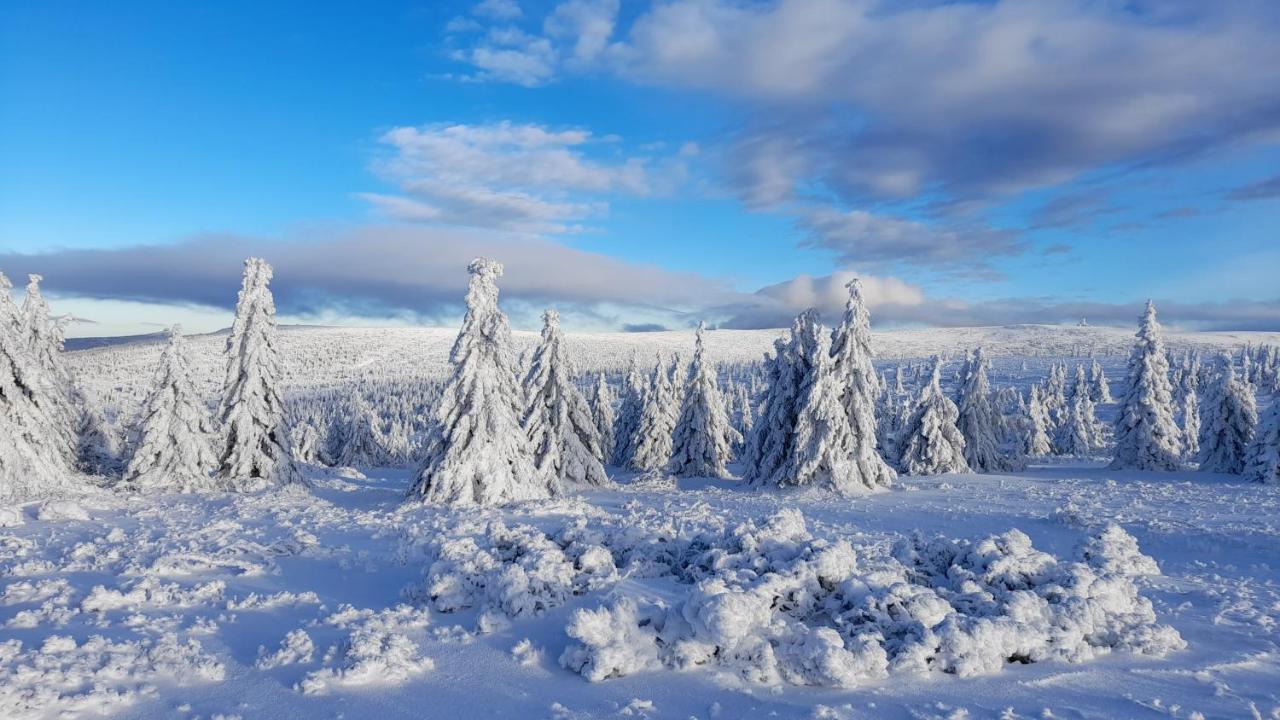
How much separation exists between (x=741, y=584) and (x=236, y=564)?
9.93 metres

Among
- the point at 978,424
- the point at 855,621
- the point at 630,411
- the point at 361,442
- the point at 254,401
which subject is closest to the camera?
the point at 855,621

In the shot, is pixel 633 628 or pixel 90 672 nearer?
pixel 90 672

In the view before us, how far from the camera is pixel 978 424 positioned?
1780 inches

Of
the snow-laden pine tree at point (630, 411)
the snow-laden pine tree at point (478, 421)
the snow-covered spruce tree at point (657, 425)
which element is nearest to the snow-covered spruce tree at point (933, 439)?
the snow-covered spruce tree at point (657, 425)

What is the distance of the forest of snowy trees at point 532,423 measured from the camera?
2342 cm

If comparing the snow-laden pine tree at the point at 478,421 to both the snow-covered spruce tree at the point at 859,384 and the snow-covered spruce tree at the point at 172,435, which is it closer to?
the snow-covered spruce tree at the point at 172,435

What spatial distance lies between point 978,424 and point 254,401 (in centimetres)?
4454

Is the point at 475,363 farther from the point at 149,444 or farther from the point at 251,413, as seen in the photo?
the point at 149,444

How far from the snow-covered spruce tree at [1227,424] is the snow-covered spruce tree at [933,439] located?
587 inches

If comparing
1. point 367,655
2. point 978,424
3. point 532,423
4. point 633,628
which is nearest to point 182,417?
point 532,423

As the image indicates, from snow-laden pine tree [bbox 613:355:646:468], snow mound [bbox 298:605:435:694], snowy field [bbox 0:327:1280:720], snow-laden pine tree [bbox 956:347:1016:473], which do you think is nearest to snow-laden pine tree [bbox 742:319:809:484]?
snowy field [bbox 0:327:1280:720]

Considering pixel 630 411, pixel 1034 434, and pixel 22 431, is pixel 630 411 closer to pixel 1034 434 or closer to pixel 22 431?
pixel 22 431

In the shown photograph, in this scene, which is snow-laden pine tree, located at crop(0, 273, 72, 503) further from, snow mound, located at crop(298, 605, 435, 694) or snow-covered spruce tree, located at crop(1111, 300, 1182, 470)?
snow-covered spruce tree, located at crop(1111, 300, 1182, 470)

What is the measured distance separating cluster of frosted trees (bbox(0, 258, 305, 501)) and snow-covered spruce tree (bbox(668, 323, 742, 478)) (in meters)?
22.3
